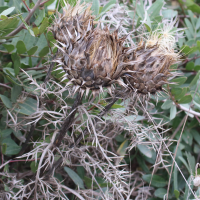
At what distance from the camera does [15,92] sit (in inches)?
68.2

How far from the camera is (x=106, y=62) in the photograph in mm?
1164

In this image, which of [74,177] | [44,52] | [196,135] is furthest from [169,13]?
[74,177]

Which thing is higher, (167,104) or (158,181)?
(167,104)

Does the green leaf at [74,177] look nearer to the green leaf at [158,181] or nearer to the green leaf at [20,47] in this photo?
the green leaf at [158,181]

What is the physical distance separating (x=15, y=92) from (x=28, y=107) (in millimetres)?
159

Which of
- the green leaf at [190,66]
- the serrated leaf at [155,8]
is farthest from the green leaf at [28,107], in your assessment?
the green leaf at [190,66]

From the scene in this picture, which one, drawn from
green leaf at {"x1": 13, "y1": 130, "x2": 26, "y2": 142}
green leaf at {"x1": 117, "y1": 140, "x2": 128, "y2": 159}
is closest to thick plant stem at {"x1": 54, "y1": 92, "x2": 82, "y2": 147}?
green leaf at {"x1": 13, "y1": 130, "x2": 26, "y2": 142}

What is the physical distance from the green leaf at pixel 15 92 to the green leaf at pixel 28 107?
6cm

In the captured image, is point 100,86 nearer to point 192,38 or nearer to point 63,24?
point 63,24

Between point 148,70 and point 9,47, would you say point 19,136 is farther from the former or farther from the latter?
point 148,70

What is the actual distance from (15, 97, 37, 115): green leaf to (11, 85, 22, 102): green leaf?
6 cm

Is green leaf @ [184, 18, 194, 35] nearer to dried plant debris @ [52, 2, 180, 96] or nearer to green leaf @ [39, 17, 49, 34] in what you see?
dried plant debris @ [52, 2, 180, 96]

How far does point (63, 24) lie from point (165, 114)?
1.50 m

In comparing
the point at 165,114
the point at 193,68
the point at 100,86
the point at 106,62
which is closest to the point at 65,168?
the point at 100,86
